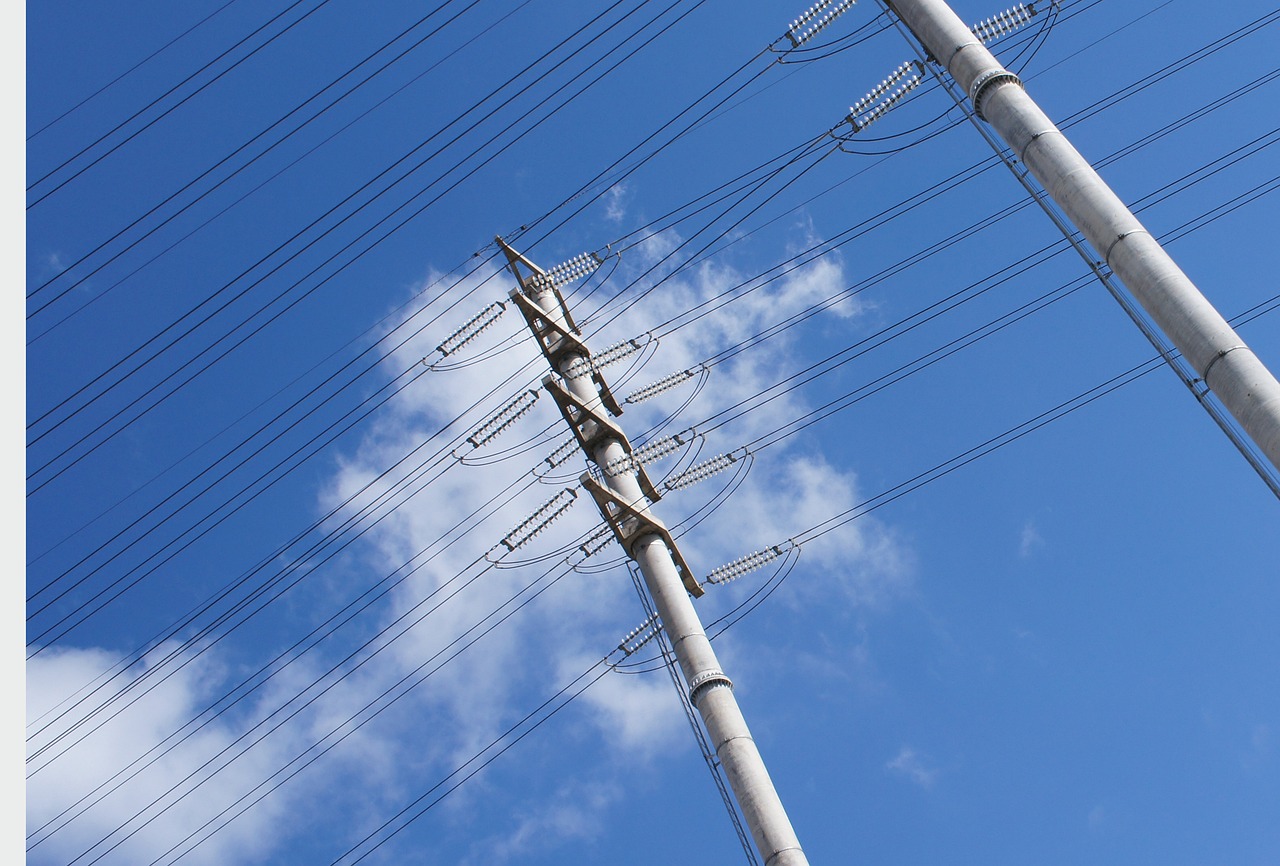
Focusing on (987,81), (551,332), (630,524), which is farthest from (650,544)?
(987,81)

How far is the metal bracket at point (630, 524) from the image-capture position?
18.9 metres

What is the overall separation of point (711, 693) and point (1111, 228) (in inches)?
304

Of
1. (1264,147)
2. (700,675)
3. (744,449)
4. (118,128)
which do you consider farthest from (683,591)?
(118,128)

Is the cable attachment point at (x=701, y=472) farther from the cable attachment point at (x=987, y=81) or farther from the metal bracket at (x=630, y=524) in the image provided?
the cable attachment point at (x=987, y=81)

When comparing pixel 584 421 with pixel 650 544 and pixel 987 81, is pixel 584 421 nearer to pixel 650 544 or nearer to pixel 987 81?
pixel 650 544

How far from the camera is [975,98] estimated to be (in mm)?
15047

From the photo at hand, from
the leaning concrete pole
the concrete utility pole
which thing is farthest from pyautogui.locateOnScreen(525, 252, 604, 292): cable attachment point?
the leaning concrete pole

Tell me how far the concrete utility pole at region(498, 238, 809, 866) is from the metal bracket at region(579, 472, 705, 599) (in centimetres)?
2

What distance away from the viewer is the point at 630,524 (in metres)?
→ 19.0

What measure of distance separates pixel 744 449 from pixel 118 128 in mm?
12234

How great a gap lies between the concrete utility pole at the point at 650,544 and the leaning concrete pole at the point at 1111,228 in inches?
282

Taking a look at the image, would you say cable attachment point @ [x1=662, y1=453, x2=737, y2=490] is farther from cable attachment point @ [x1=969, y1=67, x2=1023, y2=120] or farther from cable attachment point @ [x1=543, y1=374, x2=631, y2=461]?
cable attachment point @ [x1=969, y1=67, x2=1023, y2=120]
